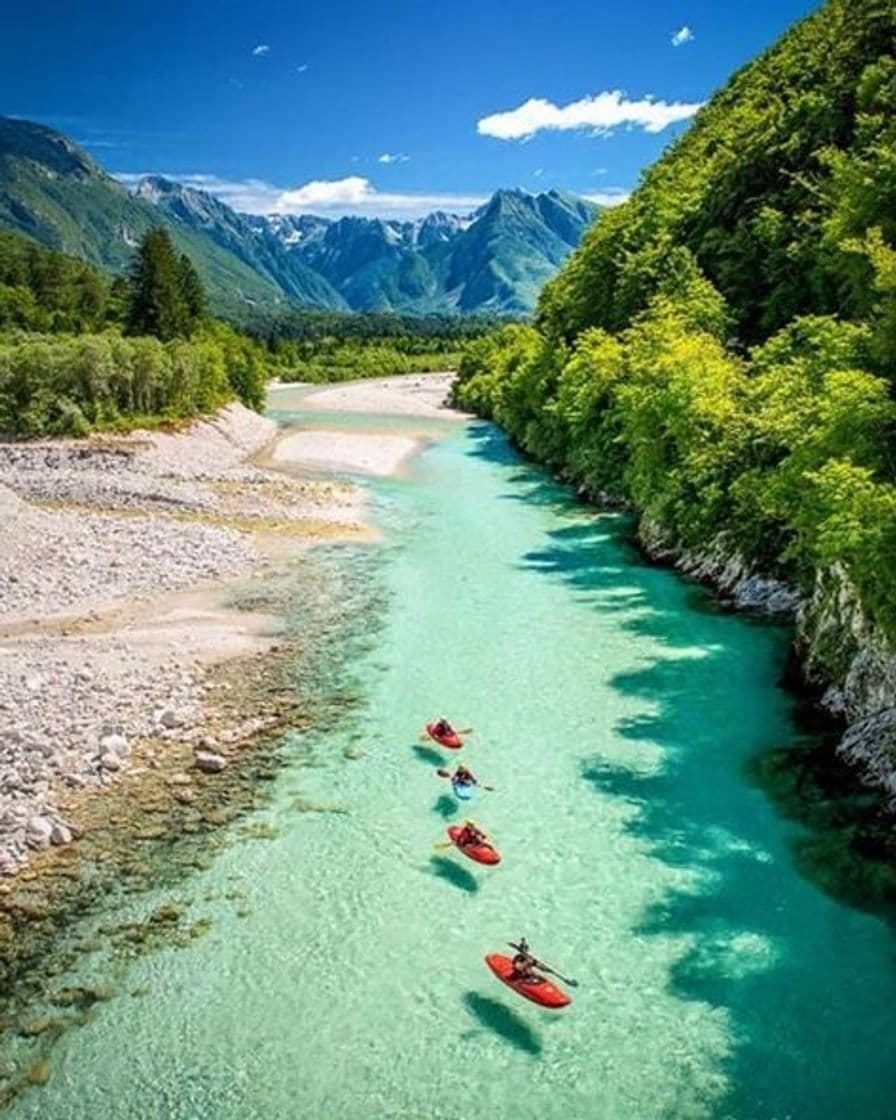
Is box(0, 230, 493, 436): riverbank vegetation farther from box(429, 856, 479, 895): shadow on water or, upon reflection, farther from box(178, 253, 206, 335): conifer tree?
box(429, 856, 479, 895): shadow on water

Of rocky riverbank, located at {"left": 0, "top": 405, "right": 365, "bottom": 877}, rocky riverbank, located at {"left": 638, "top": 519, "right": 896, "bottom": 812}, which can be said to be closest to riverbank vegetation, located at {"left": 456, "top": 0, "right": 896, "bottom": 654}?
rocky riverbank, located at {"left": 638, "top": 519, "right": 896, "bottom": 812}

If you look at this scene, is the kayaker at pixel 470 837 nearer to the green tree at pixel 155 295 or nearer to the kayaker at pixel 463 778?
the kayaker at pixel 463 778

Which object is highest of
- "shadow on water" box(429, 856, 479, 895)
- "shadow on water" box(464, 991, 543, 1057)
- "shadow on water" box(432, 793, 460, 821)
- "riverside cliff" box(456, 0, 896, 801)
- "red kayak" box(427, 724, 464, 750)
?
"riverside cliff" box(456, 0, 896, 801)

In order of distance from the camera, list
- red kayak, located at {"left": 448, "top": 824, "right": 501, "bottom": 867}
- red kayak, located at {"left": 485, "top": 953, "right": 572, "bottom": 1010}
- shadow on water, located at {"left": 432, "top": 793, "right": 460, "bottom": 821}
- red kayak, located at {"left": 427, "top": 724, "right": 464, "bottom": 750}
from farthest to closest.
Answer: red kayak, located at {"left": 427, "top": 724, "right": 464, "bottom": 750} → shadow on water, located at {"left": 432, "top": 793, "right": 460, "bottom": 821} → red kayak, located at {"left": 448, "top": 824, "right": 501, "bottom": 867} → red kayak, located at {"left": 485, "top": 953, "right": 572, "bottom": 1010}

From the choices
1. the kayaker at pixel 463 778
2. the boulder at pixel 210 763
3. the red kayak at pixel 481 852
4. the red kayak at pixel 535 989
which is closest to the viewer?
the red kayak at pixel 535 989

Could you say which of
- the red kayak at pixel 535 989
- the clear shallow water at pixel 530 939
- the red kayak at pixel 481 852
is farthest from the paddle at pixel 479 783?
the red kayak at pixel 535 989

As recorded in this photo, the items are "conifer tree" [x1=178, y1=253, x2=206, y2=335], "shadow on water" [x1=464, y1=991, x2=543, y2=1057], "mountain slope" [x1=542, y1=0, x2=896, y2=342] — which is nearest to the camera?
"shadow on water" [x1=464, y1=991, x2=543, y2=1057]

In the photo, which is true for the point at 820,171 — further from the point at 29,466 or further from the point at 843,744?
the point at 29,466
